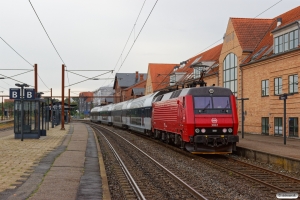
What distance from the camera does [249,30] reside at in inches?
1428

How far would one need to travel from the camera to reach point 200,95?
61.3 ft

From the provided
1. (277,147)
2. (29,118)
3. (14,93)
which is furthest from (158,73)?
(277,147)

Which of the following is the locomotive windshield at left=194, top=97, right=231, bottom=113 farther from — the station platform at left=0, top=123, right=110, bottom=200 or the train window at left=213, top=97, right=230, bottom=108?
the station platform at left=0, top=123, right=110, bottom=200

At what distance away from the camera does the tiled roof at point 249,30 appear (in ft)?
115

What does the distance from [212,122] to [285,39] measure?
12730 mm

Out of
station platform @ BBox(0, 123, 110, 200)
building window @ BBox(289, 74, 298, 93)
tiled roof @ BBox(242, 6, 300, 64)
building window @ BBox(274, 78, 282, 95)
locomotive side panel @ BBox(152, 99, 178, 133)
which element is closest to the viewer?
station platform @ BBox(0, 123, 110, 200)

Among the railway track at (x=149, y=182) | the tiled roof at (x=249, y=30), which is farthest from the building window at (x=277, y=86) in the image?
the railway track at (x=149, y=182)

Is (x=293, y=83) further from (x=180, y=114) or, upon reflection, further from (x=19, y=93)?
(x=19, y=93)

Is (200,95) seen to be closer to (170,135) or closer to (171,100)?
(171,100)

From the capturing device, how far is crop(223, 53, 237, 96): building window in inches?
1419

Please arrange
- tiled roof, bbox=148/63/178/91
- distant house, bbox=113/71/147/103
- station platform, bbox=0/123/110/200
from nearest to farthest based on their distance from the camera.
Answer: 1. station platform, bbox=0/123/110/200
2. tiled roof, bbox=148/63/178/91
3. distant house, bbox=113/71/147/103

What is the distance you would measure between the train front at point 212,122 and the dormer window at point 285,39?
10182mm

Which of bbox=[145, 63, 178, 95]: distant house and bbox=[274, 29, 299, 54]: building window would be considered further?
bbox=[145, 63, 178, 95]: distant house

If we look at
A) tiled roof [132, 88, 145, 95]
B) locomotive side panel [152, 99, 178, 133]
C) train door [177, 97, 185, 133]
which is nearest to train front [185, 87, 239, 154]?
train door [177, 97, 185, 133]
